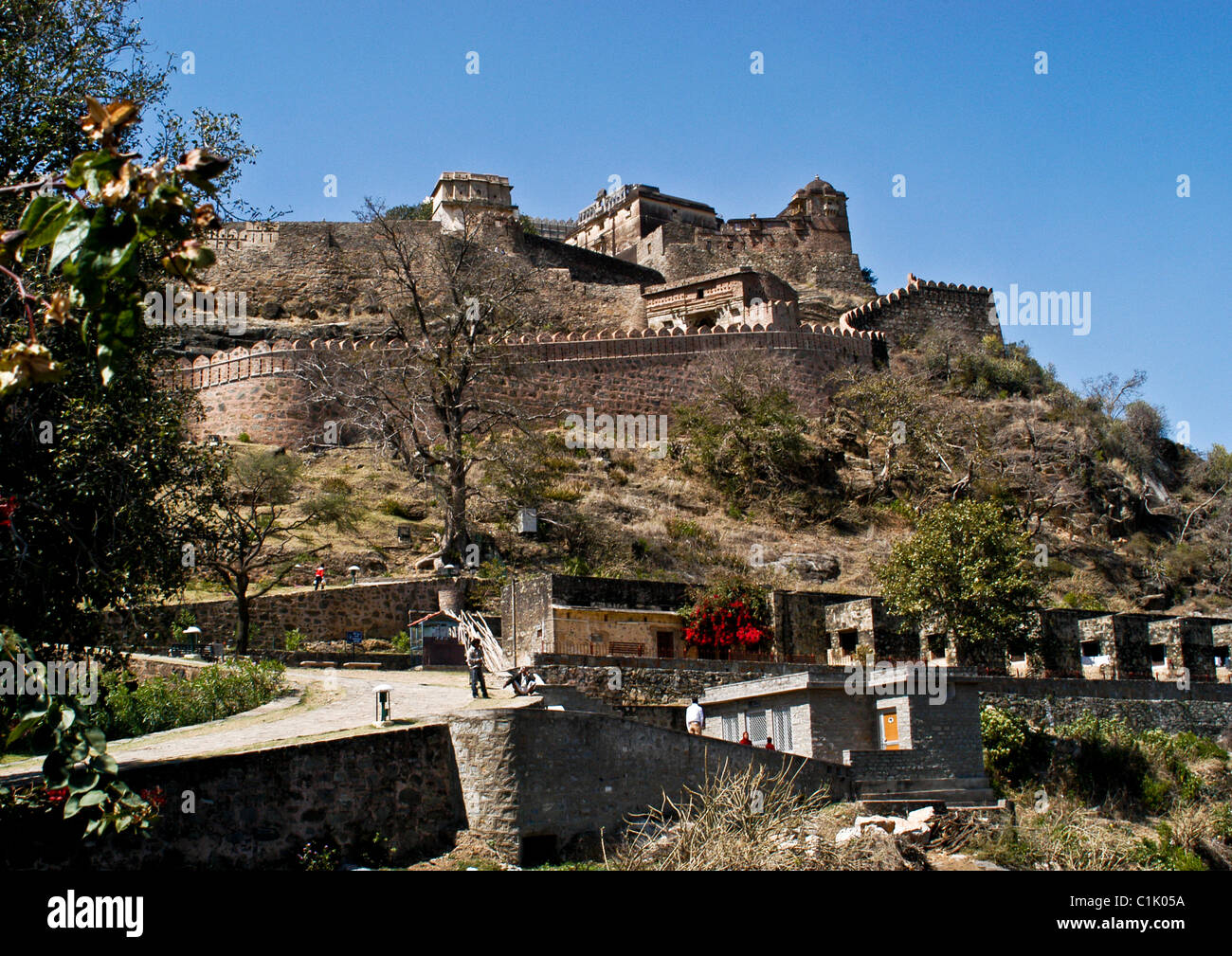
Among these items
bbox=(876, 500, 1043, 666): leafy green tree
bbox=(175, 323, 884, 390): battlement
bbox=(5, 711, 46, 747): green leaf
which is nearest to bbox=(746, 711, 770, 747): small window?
bbox=(876, 500, 1043, 666): leafy green tree

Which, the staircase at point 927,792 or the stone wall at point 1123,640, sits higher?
the stone wall at point 1123,640

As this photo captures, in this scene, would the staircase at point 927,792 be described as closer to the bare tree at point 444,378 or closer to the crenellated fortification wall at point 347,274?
the bare tree at point 444,378

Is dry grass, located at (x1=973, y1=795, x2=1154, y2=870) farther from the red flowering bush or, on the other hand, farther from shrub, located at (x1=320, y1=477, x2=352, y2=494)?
shrub, located at (x1=320, y1=477, x2=352, y2=494)

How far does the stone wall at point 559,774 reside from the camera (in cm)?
1112

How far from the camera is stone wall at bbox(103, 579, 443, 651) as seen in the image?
20.7 meters

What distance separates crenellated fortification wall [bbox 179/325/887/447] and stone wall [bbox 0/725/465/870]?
20418 millimetres

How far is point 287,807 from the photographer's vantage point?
9.99m

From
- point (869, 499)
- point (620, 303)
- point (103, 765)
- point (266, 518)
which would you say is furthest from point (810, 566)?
point (103, 765)

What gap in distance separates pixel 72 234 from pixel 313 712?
9846 millimetres

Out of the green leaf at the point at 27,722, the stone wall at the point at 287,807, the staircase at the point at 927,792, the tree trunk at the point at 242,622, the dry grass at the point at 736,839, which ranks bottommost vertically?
the staircase at the point at 927,792

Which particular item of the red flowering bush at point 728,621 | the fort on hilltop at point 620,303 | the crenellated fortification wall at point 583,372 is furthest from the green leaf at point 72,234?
the crenellated fortification wall at point 583,372

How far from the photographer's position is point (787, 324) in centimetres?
3669

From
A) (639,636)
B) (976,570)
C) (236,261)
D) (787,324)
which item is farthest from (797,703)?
(236,261)

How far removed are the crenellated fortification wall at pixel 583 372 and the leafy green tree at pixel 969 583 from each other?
1361 centimetres
